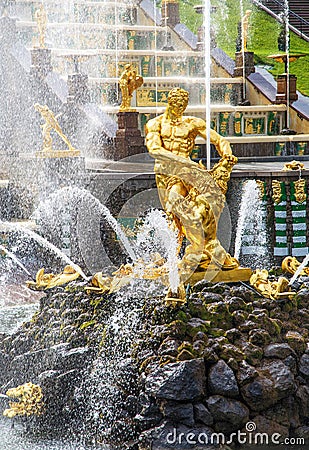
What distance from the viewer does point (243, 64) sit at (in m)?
20.6

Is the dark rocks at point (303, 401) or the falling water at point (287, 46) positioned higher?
the falling water at point (287, 46)

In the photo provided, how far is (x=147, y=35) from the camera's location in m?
22.8

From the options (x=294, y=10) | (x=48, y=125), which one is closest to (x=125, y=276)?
(x=48, y=125)

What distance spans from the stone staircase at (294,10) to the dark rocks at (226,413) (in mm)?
17689

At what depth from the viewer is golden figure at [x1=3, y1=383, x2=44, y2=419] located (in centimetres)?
939

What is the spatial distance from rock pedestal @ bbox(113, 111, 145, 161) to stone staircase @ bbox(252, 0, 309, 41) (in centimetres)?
990

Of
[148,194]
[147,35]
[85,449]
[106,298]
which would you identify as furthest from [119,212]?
[147,35]

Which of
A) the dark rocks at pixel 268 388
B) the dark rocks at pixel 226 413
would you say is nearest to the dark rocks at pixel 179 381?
the dark rocks at pixel 226 413

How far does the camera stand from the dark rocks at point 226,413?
8.67 m

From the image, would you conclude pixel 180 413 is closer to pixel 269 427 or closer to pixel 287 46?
pixel 269 427

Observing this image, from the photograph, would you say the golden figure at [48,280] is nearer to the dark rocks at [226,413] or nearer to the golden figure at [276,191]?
the dark rocks at [226,413]

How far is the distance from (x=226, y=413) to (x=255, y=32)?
57.9 ft

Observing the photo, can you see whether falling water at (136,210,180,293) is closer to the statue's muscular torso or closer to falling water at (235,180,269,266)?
the statue's muscular torso

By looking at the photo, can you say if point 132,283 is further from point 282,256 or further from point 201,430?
point 282,256
